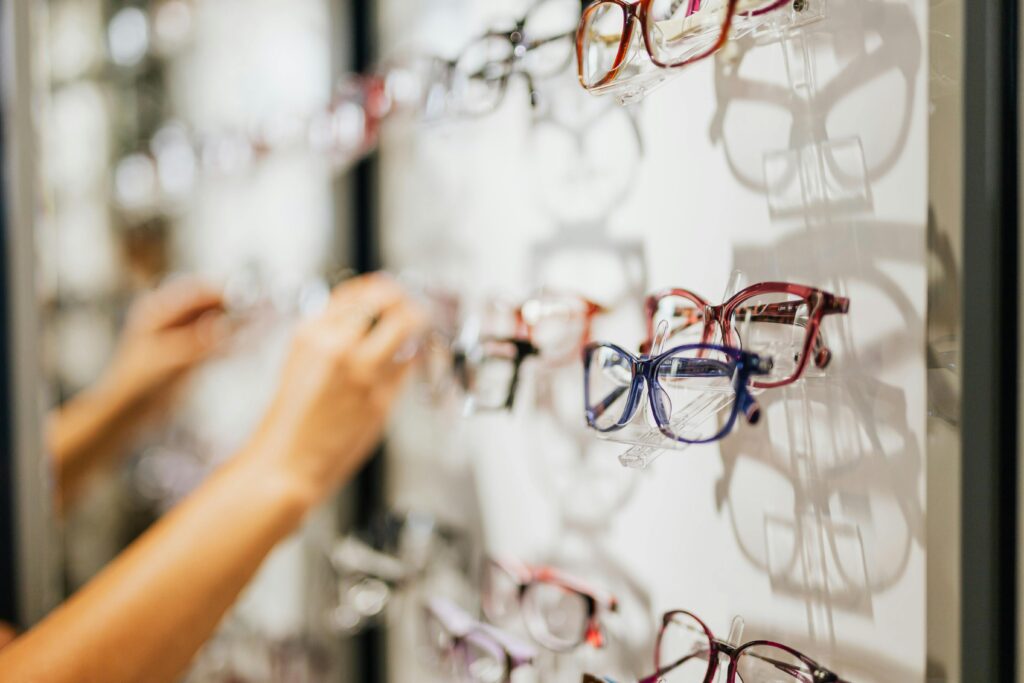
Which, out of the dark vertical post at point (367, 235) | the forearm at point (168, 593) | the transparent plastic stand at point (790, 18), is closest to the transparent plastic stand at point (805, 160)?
Result: the transparent plastic stand at point (790, 18)

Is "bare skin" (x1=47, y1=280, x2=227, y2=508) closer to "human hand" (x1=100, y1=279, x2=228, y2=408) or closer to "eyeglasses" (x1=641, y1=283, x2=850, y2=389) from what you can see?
"human hand" (x1=100, y1=279, x2=228, y2=408)

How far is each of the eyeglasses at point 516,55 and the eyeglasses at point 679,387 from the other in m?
0.28

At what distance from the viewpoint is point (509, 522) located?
0.90 meters

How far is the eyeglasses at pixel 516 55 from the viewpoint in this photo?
0.71 m

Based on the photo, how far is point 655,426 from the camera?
559 mm

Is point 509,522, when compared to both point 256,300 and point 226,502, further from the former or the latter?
point 256,300

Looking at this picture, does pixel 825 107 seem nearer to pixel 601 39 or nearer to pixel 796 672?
pixel 601 39

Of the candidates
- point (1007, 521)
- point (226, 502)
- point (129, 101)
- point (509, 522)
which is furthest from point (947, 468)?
point (129, 101)

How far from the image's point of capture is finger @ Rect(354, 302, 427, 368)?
2.83 feet

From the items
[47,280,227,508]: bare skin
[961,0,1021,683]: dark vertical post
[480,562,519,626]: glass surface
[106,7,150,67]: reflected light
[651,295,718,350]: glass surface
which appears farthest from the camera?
[106,7,150,67]: reflected light

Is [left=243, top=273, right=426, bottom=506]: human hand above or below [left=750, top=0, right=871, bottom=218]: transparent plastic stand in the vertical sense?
below

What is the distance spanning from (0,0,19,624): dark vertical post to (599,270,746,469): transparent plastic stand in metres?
0.80

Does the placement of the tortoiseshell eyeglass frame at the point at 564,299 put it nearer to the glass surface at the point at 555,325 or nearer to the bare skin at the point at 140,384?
the glass surface at the point at 555,325

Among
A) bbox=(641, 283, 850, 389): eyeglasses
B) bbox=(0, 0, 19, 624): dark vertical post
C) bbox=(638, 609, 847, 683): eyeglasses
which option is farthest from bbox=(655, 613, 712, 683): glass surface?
bbox=(0, 0, 19, 624): dark vertical post
